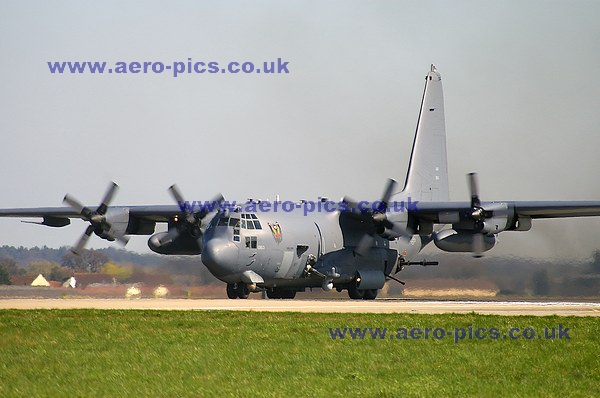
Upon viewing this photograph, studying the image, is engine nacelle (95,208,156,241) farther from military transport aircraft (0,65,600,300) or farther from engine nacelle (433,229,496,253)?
engine nacelle (433,229,496,253)

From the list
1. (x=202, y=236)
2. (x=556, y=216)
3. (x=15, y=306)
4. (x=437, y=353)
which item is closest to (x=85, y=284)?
(x=202, y=236)

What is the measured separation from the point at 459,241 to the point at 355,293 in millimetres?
5427

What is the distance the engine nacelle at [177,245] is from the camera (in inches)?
1537

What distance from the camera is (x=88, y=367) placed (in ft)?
52.7

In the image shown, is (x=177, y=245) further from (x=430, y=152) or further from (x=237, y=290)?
(x=430, y=152)

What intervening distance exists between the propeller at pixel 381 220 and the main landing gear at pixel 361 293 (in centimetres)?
155

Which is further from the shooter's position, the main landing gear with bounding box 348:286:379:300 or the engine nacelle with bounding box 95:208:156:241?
the main landing gear with bounding box 348:286:379:300

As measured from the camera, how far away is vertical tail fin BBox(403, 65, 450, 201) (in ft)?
145

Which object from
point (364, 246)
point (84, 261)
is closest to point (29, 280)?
point (84, 261)

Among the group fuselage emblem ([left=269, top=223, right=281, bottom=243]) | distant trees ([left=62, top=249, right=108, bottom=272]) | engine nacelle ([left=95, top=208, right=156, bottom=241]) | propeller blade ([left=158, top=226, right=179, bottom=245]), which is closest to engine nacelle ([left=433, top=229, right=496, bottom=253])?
fuselage emblem ([left=269, top=223, right=281, bottom=243])

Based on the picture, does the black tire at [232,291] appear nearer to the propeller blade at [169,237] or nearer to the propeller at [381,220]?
the propeller blade at [169,237]

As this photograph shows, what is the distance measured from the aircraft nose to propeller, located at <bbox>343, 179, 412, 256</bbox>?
5.94 meters

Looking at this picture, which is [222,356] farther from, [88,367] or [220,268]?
[220,268]

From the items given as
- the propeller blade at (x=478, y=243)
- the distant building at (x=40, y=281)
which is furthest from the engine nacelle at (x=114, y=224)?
the propeller blade at (x=478, y=243)
